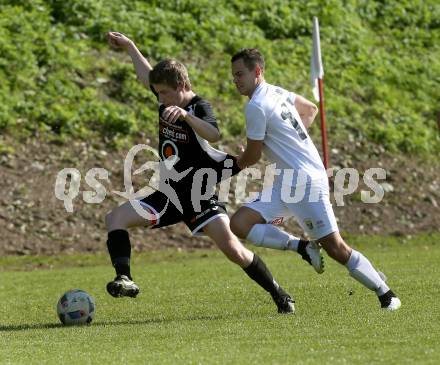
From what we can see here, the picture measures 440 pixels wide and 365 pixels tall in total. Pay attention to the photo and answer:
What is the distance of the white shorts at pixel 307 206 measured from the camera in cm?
823

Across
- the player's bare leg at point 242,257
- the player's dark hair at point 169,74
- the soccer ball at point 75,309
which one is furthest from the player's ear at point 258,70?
the soccer ball at point 75,309

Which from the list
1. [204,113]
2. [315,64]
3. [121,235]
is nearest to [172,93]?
[204,113]

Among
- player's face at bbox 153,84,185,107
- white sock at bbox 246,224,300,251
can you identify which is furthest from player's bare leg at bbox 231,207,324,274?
Answer: player's face at bbox 153,84,185,107

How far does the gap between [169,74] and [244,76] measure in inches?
24.4

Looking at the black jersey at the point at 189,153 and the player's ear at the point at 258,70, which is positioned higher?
the player's ear at the point at 258,70

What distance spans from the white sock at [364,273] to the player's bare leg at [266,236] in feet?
1.35

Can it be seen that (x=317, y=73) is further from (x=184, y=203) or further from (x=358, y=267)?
(x=358, y=267)

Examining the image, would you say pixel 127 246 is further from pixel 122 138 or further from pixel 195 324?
pixel 122 138

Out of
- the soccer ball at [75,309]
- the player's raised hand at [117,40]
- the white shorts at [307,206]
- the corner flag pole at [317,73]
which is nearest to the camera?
the white shorts at [307,206]

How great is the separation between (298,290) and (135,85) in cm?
976

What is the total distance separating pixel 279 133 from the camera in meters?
8.40

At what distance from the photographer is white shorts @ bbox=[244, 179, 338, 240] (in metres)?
8.23

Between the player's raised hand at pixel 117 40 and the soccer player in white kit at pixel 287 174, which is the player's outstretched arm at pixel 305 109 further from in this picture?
the player's raised hand at pixel 117 40

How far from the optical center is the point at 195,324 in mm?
8180
